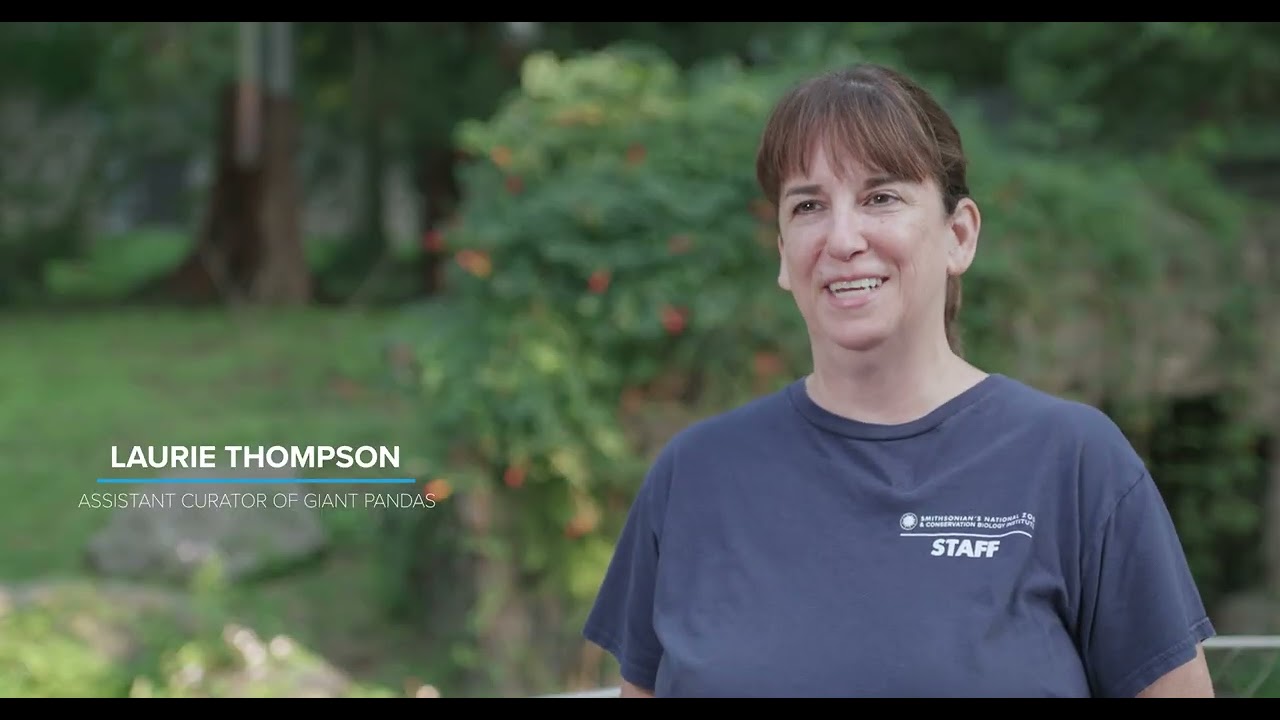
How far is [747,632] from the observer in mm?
1938

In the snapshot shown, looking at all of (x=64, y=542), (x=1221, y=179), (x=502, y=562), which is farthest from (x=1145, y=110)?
(x=64, y=542)

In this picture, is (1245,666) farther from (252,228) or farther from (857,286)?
(252,228)

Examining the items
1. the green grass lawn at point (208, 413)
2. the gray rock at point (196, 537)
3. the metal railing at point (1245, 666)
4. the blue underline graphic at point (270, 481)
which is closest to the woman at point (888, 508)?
the metal railing at point (1245, 666)

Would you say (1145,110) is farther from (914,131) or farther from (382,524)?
(914,131)

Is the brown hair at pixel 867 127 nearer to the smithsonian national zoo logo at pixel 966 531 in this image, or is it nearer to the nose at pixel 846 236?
the nose at pixel 846 236

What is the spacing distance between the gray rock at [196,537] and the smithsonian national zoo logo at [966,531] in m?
6.81

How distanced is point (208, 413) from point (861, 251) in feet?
37.5

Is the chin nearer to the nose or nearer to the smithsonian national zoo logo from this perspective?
the nose

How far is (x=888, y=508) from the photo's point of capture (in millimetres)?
1932

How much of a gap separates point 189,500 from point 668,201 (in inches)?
161

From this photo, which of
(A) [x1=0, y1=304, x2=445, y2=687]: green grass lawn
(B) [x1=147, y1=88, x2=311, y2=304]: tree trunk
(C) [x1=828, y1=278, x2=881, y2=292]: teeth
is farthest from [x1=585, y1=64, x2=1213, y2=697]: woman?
(B) [x1=147, y1=88, x2=311, y2=304]: tree trunk

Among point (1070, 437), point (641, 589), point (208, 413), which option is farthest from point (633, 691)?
point (208, 413)

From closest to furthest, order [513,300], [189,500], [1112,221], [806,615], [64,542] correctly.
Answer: [806,615], [513,300], [1112,221], [189,500], [64,542]

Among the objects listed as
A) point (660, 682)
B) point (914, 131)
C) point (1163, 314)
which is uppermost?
point (1163, 314)
